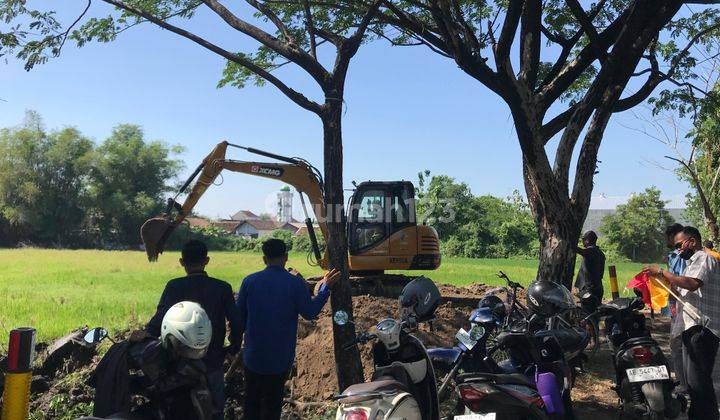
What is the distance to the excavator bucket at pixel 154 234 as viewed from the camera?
1068 cm

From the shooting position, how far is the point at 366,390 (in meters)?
3.48

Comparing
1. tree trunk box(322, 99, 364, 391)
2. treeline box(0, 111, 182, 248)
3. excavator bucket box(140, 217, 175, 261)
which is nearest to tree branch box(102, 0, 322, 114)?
tree trunk box(322, 99, 364, 391)

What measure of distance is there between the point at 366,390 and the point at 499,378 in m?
1.12

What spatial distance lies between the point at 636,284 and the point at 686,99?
7219 millimetres

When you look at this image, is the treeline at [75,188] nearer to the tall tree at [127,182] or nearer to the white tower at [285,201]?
the tall tree at [127,182]

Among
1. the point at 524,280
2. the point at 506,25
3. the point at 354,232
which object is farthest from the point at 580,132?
the point at 524,280

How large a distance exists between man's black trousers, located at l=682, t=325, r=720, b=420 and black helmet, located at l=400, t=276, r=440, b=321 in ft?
9.18

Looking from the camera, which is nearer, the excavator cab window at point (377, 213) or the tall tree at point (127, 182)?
the excavator cab window at point (377, 213)

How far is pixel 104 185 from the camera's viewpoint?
181 feet

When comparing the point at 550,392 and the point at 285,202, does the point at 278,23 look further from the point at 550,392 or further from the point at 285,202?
the point at 285,202

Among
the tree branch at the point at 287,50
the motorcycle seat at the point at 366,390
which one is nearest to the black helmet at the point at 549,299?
the motorcycle seat at the point at 366,390

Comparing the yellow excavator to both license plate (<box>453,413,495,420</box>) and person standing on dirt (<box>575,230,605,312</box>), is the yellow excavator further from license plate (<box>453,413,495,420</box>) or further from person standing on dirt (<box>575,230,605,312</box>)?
license plate (<box>453,413,495,420</box>)

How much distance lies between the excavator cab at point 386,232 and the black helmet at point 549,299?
839 cm

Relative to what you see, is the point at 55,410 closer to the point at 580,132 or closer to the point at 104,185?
the point at 580,132
